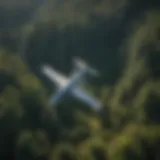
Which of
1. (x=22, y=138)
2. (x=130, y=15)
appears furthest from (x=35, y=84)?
(x=130, y=15)

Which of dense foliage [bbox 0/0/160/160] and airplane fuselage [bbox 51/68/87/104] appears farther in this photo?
airplane fuselage [bbox 51/68/87/104]

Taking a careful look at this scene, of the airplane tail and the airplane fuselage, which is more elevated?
the airplane tail

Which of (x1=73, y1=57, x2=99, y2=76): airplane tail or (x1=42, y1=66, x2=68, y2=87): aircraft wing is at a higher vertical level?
(x1=73, y1=57, x2=99, y2=76): airplane tail

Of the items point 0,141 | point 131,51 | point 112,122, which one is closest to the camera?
point 0,141

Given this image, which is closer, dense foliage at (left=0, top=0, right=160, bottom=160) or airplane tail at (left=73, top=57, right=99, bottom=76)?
dense foliage at (left=0, top=0, right=160, bottom=160)

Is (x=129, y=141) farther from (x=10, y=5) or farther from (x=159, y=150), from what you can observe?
(x=10, y=5)
